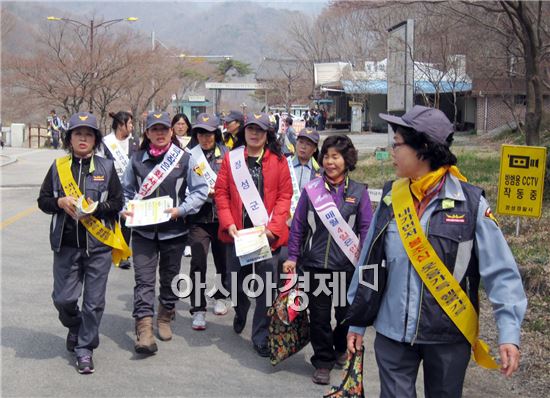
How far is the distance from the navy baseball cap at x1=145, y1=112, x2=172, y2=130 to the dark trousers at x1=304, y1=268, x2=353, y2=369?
5.67ft

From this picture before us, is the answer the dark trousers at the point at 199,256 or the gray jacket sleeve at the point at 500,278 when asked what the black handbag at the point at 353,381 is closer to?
the gray jacket sleeve at the point at 500,278

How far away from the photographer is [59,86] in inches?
1201

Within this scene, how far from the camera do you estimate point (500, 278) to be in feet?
10.2

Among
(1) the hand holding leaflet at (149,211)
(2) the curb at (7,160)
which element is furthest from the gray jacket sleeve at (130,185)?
(2) the curb at (7,160)

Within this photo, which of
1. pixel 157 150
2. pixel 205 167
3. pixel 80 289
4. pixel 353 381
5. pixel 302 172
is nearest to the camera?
pixel 353 381

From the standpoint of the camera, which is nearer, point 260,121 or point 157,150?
point 260,121

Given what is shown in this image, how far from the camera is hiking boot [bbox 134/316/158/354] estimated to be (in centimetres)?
555

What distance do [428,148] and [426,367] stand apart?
1018 millimetres

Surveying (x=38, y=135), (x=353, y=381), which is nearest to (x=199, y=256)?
(x=353, y=381)

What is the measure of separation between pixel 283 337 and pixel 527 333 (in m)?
2.20

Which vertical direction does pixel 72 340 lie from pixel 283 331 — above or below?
below

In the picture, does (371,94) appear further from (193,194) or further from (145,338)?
(145,338)

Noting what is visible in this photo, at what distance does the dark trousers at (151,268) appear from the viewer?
18.6 ft

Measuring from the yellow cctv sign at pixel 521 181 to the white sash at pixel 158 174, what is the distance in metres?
3.95
